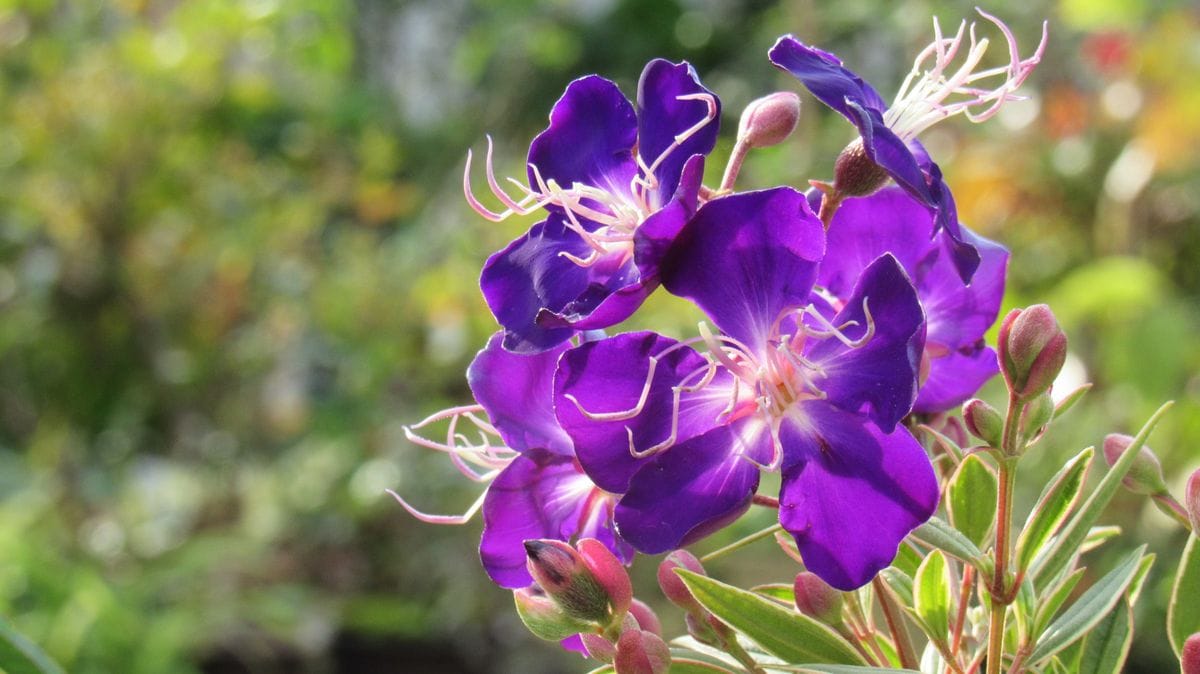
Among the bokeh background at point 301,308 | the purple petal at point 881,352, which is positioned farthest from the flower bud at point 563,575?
the bokeh background at point 301,308

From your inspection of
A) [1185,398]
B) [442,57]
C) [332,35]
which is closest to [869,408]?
[1185,398]

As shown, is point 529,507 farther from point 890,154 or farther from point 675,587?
point 890,154

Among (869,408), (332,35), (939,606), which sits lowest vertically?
(332,35)

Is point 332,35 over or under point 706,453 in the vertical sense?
under

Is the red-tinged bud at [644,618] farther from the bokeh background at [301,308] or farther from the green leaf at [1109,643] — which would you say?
the bokeh background at [301,308]

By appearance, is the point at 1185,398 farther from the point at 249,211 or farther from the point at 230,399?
the point at 249,211

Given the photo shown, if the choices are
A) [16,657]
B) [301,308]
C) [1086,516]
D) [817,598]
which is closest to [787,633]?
[817,598]

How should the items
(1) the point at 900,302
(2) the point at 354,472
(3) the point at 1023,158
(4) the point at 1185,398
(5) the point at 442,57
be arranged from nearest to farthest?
(1) the point at 900,302, (4) the point at 1185,398, (2) the point at 354,472, (3) the point at 1023,158, (5) the point at 442,57
